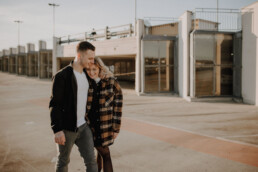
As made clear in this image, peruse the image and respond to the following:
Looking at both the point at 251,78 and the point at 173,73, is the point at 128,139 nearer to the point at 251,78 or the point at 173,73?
the point at 251,78

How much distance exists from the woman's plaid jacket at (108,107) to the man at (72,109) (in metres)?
0.17

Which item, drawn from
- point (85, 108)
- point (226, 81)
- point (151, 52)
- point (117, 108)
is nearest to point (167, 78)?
point (151, 52)

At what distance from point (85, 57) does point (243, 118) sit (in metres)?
7.81

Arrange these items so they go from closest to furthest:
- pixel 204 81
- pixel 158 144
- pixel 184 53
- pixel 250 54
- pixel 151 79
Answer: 1. pixel 158 144
2. pixel 250 54
3. pixel 204 81
4. pixel 184 53
5. pixel 151 79

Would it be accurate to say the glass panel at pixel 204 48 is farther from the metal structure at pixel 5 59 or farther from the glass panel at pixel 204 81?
the metal structure at pixel 5 59

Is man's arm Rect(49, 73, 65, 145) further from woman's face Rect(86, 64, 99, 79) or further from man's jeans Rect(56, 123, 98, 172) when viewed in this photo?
woman's face Rect(86, 64, 99, 79)

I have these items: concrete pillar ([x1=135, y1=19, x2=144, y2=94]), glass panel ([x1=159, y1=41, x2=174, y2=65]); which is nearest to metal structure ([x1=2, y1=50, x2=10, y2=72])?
concrete pillar ([x1=135, y1=19, x2=144, y2=94])

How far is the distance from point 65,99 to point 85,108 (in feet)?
0.95

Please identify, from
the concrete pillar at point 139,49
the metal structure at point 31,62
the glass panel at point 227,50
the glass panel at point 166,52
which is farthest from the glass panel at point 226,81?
the metal structure at point 31,62

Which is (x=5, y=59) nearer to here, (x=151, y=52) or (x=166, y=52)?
(x=151, y=52)

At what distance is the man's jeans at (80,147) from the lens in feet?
8.11

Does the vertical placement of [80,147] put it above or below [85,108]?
below

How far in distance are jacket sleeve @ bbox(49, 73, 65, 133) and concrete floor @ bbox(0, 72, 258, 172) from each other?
6.25 ft

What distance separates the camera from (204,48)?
43.4ft
